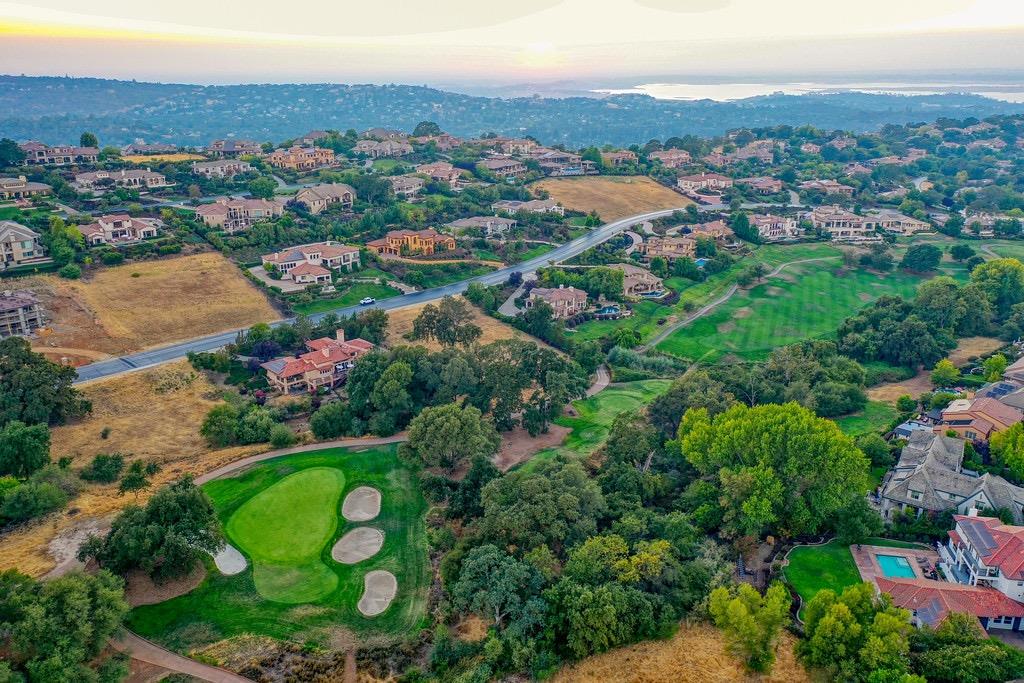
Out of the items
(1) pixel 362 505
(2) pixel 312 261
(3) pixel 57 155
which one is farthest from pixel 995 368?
(3) pixel 57 155

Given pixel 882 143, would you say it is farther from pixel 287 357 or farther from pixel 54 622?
pixel 54 622

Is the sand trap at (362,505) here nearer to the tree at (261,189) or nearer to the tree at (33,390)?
the tree at (33,390)

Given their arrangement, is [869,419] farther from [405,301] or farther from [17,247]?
[17,247]

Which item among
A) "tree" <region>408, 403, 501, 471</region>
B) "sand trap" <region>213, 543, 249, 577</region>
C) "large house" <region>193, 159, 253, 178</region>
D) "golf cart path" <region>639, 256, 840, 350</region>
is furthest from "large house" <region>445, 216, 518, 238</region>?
"sand trap" <region>213, 543, 249, 577</region>

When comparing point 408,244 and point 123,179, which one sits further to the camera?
point 123,179

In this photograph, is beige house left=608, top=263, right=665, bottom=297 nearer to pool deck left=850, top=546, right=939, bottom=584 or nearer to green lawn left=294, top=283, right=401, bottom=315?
green lawn left=294, top=283, right=401, bottom=315

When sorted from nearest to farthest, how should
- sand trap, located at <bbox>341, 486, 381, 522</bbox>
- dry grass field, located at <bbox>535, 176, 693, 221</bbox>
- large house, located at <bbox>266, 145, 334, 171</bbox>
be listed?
sand trap, located at <bbox>341, 486, 381, 522</bbox> < dry grass field, located at <bbox>535, 176, 693, 221</bbox> < large house, located at <bbox>266, 145, 334, 171</bbox>

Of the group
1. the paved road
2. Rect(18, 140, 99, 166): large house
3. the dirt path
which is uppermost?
Rect(18, 140, 99, 166): large house
